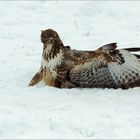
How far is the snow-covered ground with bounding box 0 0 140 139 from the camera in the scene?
21.6 ft

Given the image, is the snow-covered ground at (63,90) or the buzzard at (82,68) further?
the buzzard at (82,68)

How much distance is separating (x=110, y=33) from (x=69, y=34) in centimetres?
71

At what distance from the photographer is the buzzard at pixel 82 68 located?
7965mm

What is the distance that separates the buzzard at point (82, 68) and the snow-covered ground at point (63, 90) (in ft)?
0.41

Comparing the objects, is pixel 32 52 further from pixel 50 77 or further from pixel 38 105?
pixel 38 105

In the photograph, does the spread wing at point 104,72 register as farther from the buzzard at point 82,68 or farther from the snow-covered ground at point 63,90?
the snow-covered ground at point 63,90

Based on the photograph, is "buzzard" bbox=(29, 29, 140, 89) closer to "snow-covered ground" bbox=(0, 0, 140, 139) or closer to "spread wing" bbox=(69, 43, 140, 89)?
"spread wing" bbox=(69, 43, 140, 89)

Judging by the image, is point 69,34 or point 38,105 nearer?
point 38,105

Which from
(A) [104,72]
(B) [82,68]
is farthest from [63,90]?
(A) [104,72]

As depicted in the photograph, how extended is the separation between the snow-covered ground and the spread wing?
126 mm

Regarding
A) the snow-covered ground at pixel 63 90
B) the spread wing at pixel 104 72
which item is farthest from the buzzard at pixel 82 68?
the snow-covered ground at pixel 63 90

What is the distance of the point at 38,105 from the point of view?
7.34 metres

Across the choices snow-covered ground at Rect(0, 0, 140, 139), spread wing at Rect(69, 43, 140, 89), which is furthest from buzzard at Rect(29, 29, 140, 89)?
snow-covered ground at Rect(0, 0, 140, 139)

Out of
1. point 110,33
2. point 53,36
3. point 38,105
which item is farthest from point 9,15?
point 38,105
